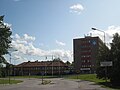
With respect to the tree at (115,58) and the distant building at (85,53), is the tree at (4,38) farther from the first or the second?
the distant building at (85,53)

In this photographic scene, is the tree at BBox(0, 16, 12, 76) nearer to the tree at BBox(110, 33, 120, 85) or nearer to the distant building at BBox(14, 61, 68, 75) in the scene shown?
the tree at BBox(110, 33, 120, 85)

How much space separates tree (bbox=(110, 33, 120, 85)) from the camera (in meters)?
52.5

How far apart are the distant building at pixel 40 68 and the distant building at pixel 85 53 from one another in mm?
11166

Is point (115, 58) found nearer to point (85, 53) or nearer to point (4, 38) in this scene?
point (4, 38)

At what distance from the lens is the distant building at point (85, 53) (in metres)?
155

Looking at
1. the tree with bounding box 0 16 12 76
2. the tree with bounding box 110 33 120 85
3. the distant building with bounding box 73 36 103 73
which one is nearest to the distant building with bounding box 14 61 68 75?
the distant building with bounding box 73 36 103 73

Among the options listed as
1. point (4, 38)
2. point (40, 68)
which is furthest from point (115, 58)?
point (40, 68)

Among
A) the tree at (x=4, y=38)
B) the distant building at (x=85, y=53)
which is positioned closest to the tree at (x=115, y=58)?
the tree at (x=4, y=38)

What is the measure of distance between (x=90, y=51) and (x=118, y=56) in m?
104

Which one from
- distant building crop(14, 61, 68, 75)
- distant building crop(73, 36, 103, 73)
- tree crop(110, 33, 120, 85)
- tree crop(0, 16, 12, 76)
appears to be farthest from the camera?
distant building crop(14, 61, 68, 75)

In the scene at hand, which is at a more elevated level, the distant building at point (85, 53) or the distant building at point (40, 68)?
→ the distant building at point (85, 53)

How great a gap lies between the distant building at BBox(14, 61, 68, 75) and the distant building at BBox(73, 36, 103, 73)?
11.2 meters

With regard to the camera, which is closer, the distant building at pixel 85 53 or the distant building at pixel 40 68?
the distant building at pixel 85 53

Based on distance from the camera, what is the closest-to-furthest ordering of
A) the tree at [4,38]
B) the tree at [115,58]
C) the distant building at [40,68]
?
the tree at [115,58] < the tree at [4,38] < the distant building at [40,68]
